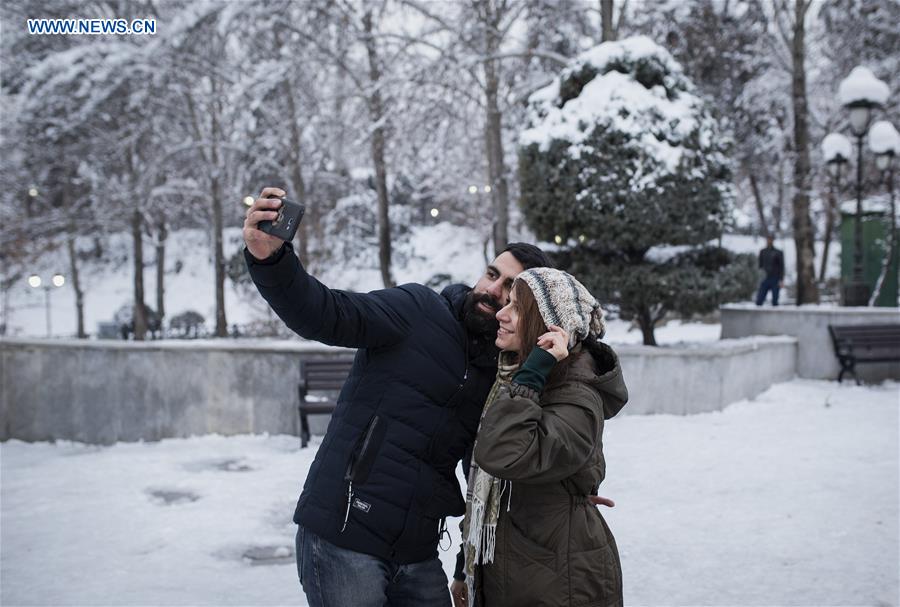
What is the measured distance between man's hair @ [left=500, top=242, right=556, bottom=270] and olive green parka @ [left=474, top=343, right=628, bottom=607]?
1.06 feet

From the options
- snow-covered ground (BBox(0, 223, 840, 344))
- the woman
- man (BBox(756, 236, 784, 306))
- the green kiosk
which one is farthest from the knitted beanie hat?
snow-covered ground (BBox(0, 223, 840, 344))

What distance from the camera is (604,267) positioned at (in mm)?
10516

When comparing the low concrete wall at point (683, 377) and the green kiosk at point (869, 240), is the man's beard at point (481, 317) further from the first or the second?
the green kiosk at point (869, 240)

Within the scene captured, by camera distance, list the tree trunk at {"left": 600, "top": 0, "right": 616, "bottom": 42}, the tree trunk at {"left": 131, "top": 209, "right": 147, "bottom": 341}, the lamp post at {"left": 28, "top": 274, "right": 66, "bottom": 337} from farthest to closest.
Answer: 1. the tree trunk at {"left": 131, "top": 209, "right": 147, "bottom": 341}
2. the lamp post at {"left": 28, "top": 274, "right": 66, "bottom": 337}
3. the tree trunk at {"left": 600, "top": 0, "right": 616, "bottom": 42}

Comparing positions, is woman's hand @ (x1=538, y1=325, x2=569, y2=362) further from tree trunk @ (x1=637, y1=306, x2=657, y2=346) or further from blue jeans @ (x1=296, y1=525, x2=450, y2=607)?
tree trunk @ (x1=637, y1=306, x2=657, y2=346)

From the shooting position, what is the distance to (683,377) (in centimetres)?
888

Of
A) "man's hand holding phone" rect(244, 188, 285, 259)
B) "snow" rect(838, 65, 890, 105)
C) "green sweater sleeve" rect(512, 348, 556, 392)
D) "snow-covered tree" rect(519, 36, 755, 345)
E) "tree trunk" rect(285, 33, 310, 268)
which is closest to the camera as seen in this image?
"man's hand holding phone" rect(244, 188, 285, 259)

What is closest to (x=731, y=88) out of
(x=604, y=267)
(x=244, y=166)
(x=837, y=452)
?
(x=244, y=166)

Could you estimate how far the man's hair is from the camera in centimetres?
246

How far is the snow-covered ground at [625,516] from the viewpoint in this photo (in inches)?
169

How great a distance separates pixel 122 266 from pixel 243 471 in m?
35.2

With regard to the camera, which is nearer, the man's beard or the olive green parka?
the olive green parka

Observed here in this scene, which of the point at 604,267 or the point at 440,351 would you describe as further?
the point at 604,267

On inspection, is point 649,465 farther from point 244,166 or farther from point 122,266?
point 122,266
